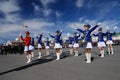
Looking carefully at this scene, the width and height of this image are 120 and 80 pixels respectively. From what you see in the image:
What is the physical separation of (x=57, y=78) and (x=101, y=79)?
1.84 meters

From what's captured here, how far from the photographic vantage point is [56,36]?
16984 mm

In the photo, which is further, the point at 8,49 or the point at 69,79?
the point at 8,49

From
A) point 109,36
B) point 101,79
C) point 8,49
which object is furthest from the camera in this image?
point 8,49

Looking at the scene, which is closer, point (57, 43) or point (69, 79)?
point (69, 79)

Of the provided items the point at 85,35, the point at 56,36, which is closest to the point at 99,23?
the point at 85,35

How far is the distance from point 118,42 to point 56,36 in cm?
4429

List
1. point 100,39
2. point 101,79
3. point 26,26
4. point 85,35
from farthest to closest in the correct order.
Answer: point 100,39, point 26,26, point 85,35, point 101,79

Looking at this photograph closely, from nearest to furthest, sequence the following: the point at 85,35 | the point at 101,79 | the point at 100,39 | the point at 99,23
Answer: the point at 101,79, the point at 99,23, the point at 85,35, the point at 100,39

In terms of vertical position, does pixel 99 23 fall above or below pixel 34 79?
above

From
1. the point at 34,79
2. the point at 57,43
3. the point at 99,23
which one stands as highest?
the point at 99,23

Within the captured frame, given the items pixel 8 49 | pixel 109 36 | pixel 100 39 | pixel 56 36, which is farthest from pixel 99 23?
pixel 8 49

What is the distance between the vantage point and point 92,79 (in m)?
7.46

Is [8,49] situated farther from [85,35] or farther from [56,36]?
[85,35]

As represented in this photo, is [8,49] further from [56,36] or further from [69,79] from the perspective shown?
[69,79]
